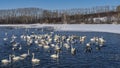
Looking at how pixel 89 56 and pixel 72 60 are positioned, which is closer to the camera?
pixel 72 60

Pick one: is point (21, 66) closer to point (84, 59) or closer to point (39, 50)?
point (84, 59)

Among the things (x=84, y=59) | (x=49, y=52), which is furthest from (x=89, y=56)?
(x=49, y=52)

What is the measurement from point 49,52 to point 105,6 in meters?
125

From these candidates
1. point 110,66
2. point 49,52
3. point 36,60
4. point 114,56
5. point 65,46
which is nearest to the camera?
point 110,66

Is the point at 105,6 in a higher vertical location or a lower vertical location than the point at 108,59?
higher

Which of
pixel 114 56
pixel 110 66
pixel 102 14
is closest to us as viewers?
pixel 110 66

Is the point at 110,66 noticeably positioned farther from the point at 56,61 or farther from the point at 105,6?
the point at 105,6

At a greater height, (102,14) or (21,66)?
(102,14)

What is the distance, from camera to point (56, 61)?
2919cm

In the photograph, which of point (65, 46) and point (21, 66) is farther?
point (65, 46)

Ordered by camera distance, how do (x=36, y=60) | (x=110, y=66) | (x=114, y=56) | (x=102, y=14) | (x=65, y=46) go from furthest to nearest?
(x=102, y=14) < (x=65, y=46) < (x=114, y=56) < (x=36, y=60) < (x=110, y=66)

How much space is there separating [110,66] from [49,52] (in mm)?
9848

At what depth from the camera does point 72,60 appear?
29266mm

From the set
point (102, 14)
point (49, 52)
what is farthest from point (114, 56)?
point (102, 14)
